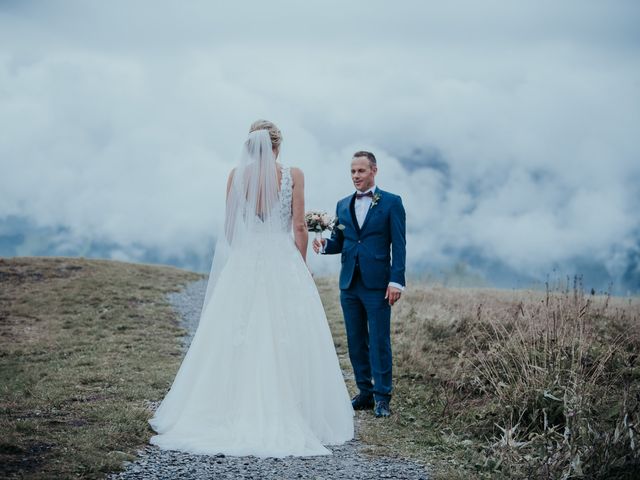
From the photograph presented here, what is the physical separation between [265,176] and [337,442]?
9.42ft

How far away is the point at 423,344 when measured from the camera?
1109cm

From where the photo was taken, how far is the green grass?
543cm

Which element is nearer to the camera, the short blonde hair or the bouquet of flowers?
the short blonde hair

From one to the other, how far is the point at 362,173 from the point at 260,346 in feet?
8.15

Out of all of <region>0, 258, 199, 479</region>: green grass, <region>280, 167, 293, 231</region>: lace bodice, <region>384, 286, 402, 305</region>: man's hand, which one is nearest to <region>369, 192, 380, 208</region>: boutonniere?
<region>384, 286, 402, 305</region>: man's hand

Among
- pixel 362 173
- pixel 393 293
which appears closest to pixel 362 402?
pixel 393 293

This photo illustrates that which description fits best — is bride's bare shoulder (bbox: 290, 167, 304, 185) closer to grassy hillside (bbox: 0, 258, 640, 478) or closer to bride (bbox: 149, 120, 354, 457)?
bride (bbox: 149, 120, 354, 457)

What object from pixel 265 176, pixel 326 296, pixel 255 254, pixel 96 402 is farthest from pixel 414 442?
pixel 326 296

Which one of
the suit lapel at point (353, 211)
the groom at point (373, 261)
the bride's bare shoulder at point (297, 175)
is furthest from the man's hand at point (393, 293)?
the bride's bare shoulder at point (297, 175)

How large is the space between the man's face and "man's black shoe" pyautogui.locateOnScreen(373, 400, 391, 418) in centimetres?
259

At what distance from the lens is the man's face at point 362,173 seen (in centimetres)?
748

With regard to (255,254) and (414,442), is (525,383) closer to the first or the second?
(414,442)

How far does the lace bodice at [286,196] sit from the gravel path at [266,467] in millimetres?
2478

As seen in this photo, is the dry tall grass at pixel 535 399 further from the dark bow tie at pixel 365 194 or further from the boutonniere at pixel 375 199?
the dark bow tie at pixel 365 194
